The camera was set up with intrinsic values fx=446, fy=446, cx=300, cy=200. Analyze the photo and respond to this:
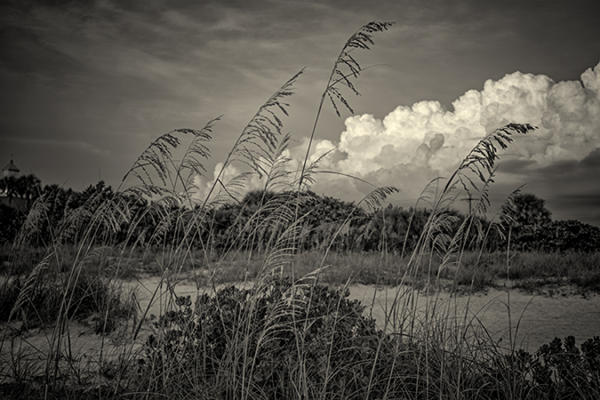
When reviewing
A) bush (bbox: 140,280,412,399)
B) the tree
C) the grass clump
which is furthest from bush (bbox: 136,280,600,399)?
the tree

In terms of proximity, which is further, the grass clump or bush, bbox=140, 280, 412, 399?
the grass clump

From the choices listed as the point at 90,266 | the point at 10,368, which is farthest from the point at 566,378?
the point at 90,266

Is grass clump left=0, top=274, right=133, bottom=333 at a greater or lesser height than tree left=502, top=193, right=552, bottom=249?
lesser

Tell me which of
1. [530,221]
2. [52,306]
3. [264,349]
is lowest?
[52,306]

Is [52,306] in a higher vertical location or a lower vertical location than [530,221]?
lower

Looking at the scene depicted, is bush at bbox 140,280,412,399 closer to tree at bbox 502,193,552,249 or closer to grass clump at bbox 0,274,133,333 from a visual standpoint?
grass clump at bbox 0,274,133,333

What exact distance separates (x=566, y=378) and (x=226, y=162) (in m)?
2.60

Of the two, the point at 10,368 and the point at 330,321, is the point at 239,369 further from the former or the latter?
the point at 10,368

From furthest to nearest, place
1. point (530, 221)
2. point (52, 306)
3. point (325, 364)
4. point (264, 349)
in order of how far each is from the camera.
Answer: point (530, 221), point (52, 306), point (264, 349), point (325, 364)

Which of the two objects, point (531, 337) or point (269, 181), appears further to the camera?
point (531, 337)

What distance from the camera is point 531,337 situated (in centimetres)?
479

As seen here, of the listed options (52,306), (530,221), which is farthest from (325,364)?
(530,221)

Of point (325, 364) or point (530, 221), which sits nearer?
point (325, 364)

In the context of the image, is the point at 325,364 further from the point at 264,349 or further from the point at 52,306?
the point at 52,306
